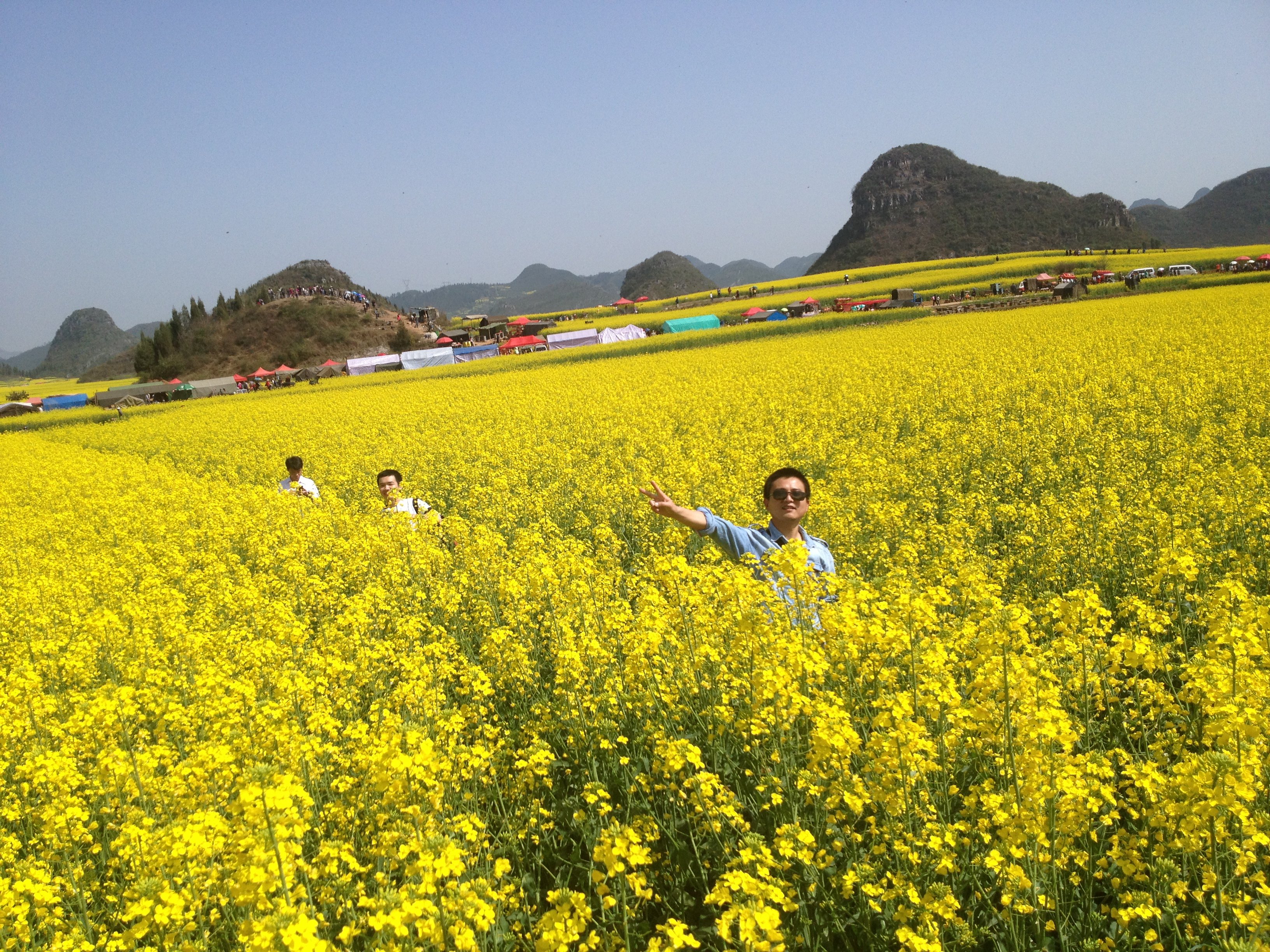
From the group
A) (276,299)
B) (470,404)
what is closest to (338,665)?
(470,404)

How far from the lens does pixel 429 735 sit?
3.88 metres

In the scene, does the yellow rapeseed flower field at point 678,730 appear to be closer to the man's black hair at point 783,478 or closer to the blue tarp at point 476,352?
the man's black hair at point 783,478

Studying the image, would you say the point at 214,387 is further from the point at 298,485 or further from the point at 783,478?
the point at 783,478

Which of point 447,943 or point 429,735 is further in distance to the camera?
point 429,735

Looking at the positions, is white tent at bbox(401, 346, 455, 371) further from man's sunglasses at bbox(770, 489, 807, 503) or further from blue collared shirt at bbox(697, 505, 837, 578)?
man's sunglasses at bbox(770, 489, 807, 503)

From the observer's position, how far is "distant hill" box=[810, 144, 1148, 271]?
11244cm

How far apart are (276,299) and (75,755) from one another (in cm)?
10367

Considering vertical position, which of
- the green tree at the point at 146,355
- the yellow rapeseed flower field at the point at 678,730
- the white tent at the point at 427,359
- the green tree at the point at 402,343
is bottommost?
the yellow rapeseed flower field at the point at 678,730

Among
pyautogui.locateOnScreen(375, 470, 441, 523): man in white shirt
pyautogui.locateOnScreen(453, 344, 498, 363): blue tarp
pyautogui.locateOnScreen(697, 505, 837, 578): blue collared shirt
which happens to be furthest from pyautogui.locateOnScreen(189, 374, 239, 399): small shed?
pyautogui.locateOnScreen(697, 505, 837, 578): blue collared shirt

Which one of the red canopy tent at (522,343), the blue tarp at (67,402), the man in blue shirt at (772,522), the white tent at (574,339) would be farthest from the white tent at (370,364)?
the man in blue shirt at (772,522)

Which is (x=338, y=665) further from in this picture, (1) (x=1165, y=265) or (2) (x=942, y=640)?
(1) (x=1165, y=265)

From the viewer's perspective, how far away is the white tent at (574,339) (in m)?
60.0

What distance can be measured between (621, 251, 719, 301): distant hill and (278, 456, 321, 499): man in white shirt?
14941 cm

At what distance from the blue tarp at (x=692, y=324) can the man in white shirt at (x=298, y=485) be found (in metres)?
47.5
